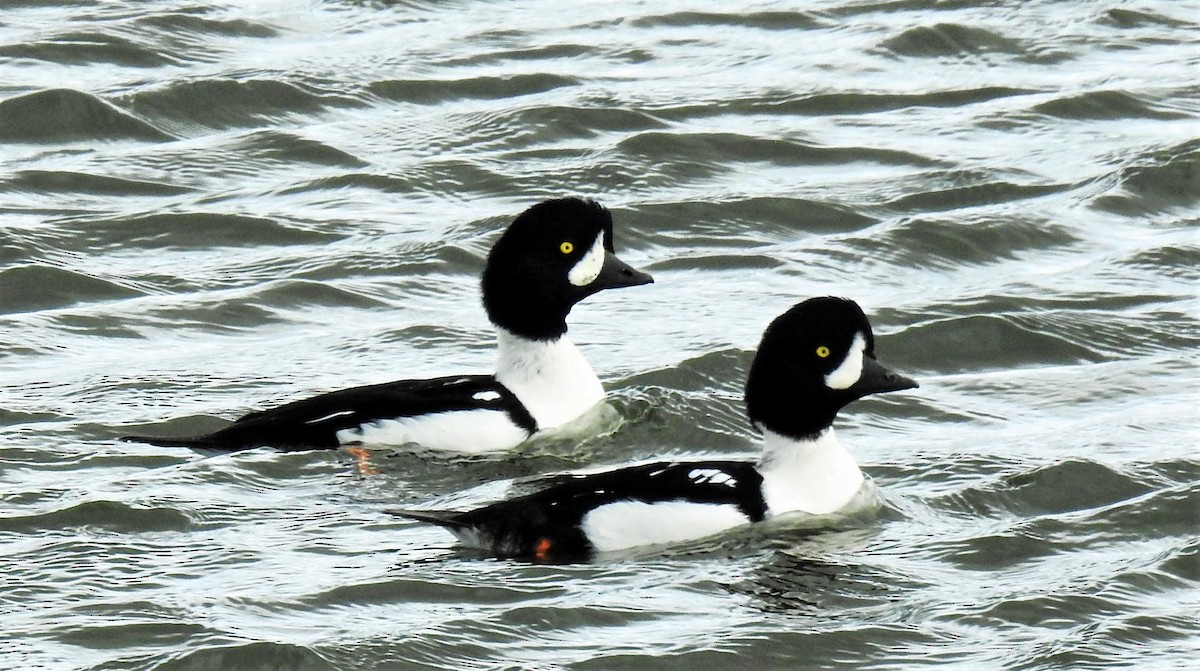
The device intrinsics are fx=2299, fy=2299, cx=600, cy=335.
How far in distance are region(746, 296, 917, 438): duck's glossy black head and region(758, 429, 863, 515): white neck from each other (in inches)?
1.8

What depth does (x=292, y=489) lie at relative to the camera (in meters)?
8.74

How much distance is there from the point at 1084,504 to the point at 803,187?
202 inches

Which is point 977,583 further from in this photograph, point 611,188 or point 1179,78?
point 1179,78

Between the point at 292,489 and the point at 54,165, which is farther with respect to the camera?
the point at 54,165

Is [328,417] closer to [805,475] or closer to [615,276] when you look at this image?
[615,276]

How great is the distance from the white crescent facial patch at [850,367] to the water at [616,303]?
53 centimetres

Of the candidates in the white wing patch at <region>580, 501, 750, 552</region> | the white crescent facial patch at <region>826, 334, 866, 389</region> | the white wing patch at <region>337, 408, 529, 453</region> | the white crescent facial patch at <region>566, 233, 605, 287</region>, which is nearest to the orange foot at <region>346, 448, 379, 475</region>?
the white wing patch at <region>337, 408, 529, 453</region>

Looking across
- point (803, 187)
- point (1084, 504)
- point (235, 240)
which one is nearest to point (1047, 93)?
point (803, 187)

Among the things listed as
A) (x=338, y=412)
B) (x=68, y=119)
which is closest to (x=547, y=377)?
(x=338, y=412)

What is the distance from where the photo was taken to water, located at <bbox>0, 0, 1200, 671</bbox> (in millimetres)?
7449

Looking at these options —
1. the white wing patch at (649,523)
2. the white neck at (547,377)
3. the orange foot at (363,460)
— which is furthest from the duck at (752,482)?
the white neck at (547,377)

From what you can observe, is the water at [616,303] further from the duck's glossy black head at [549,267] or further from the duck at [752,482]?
the duck's glossy black head at [549,267]

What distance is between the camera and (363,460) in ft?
29.8

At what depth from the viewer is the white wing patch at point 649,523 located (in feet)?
25.8
